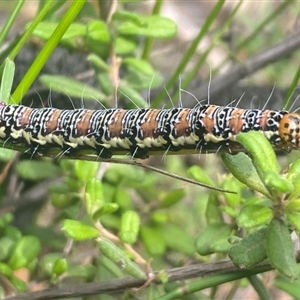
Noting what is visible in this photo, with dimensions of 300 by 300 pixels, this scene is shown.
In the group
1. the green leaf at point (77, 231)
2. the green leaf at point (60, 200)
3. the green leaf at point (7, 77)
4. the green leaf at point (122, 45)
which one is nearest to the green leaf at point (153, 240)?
the green leaf at point (60, 200)

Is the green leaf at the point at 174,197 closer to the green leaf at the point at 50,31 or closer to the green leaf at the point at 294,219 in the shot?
the green leaf at the point at 50,31

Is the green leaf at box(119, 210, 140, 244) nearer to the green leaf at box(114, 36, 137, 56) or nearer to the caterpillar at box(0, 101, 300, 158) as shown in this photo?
the caterpillar at box(0, 101, 300, 158)

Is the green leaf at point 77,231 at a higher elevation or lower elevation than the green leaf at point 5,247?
higher

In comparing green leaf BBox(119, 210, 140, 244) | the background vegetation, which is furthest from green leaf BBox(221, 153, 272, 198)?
green leaf BBox(119, 210, 140, 244)

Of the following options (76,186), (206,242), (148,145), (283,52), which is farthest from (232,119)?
(283,52)

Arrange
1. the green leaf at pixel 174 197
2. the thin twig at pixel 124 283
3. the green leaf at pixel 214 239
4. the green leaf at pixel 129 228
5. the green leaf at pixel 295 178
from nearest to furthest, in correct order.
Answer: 1. the green leaf at pixel 295 178
2. the thin twig at pixel 124 283
3. the green leaf at pixel 214 239
4. the green leaf at pixel 129 228
5. the green leaf at pixel 174 197

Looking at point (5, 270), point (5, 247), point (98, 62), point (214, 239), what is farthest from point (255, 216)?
point (98, 62)
